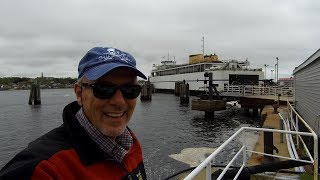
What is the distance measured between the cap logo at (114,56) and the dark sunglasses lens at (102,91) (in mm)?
166

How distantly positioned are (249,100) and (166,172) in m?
21.5

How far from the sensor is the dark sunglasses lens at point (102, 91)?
1888 millimetres

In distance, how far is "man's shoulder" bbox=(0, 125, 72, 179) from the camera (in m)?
1.40

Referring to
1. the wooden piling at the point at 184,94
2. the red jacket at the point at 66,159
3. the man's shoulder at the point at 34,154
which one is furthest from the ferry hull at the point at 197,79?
the man's shoulder at the point at 34,154

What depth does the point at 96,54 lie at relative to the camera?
1.92m

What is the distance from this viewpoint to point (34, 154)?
148 centimetres

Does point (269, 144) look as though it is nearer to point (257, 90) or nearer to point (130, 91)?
point (130, 91)

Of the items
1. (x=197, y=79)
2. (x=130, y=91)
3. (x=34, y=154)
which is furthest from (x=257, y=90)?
(x=34, y=154)

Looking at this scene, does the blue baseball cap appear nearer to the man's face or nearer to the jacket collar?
the man's face

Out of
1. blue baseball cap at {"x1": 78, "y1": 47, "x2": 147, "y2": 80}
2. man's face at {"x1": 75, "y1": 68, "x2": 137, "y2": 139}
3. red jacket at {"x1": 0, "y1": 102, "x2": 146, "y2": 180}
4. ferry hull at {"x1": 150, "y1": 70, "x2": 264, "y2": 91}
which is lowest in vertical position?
red jacket at {"x1": 0, "y1": 102, "x2": 146, "y2": 180}

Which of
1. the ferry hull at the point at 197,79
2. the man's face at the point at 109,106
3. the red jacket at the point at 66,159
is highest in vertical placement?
the ferry hull at the point at 197,79

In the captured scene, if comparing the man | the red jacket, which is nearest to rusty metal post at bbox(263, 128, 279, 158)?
the man

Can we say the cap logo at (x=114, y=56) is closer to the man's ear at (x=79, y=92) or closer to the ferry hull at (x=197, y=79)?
the man's ear at (x=79, y=92)

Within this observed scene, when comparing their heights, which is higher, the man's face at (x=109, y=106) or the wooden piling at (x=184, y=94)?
the man's face at (x=109, y=106)
